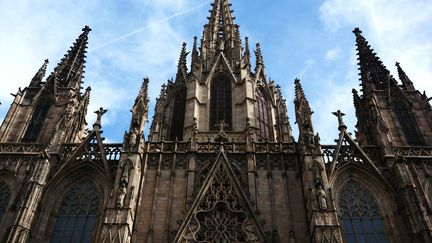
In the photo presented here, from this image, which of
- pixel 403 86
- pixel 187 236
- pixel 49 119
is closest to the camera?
pixel 187 236

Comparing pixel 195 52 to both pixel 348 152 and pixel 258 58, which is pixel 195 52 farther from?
pixel 348 152

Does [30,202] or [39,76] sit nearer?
[30,202]

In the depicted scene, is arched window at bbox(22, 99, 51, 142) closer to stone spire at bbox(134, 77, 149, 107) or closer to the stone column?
the stone column

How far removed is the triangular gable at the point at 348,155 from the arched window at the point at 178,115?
30.1ft

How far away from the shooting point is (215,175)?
2050 centimetres

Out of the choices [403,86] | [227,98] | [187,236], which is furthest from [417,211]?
[227,98]

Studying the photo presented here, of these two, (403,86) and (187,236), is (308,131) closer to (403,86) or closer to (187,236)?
(187,236)

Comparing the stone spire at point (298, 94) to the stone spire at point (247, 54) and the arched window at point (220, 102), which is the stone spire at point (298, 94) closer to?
the arched window at point (220, 102)

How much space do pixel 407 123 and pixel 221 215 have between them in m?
12.7

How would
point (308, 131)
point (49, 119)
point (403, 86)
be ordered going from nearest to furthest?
point (308, 131), point (49, 119), point (403, 86)

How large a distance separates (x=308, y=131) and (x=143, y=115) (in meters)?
8.60

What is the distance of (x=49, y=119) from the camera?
24.8 m

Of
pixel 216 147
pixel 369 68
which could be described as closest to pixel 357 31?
pixel 369 68

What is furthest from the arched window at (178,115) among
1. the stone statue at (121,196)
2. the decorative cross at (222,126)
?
the stone statue at (121,196)
